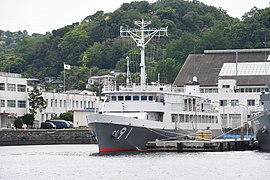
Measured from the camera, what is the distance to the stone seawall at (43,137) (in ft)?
338

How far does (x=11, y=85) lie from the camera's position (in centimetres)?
12238

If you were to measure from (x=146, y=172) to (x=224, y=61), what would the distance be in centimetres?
7299

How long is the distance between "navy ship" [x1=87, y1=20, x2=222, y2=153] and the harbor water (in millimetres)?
1970

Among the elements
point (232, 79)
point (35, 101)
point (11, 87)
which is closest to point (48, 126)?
point (11, 87)

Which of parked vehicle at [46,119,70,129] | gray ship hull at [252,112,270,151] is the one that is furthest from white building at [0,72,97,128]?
gray ship hull at [252,112,270,151]

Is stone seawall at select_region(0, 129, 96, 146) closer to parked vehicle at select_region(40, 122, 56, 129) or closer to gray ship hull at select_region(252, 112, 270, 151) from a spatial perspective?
parked vehicle at select_region(40, 122, 56, 129)

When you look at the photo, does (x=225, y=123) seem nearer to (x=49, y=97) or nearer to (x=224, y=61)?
(x=224, y=61)

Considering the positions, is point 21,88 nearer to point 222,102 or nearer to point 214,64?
point 214,64

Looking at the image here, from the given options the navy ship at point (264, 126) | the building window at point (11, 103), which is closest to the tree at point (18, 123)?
the building window at point (11, 103)

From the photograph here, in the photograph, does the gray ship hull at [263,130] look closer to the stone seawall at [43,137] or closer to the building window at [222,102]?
the stone seawall at [43,137]

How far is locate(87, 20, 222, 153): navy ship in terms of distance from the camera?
74750 mm

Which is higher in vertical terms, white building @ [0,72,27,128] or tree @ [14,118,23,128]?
white building @ [0,72,27,128]

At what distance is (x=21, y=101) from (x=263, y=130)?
189ft

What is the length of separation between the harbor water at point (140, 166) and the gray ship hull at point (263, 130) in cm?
116
